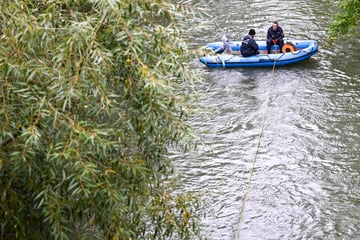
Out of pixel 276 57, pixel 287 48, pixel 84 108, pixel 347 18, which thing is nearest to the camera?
pixel 84 108

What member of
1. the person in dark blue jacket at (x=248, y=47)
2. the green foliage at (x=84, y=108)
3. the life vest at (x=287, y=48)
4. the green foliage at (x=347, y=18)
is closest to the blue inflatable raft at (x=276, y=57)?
the life vest at (x=287, y=48)

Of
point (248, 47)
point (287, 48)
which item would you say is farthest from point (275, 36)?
point (248, 47)

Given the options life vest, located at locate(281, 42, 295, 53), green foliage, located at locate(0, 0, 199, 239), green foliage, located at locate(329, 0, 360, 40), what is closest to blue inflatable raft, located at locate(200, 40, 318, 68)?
life vest, located at locate(281, 42, 295, 53)

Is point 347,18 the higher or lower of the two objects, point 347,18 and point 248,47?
the higher

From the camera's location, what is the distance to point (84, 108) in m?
5.98

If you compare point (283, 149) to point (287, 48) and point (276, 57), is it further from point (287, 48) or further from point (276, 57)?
point (287, 48)

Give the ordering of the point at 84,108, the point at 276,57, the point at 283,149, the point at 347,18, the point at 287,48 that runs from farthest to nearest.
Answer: the point at 287,48
the point at 276,57
the point at 347,18
the point at 283,149
the point at 84,108

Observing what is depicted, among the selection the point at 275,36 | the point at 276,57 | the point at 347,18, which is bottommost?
the point at 276,57

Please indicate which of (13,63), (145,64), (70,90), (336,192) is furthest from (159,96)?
(336,192)

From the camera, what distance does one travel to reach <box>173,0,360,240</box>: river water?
10898 millimetres

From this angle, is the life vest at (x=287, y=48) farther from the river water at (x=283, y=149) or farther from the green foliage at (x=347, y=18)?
the green foliage at (x=347, y=18)

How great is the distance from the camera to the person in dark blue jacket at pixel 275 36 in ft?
54.6

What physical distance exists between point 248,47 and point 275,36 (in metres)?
0.81

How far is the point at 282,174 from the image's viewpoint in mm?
12234
